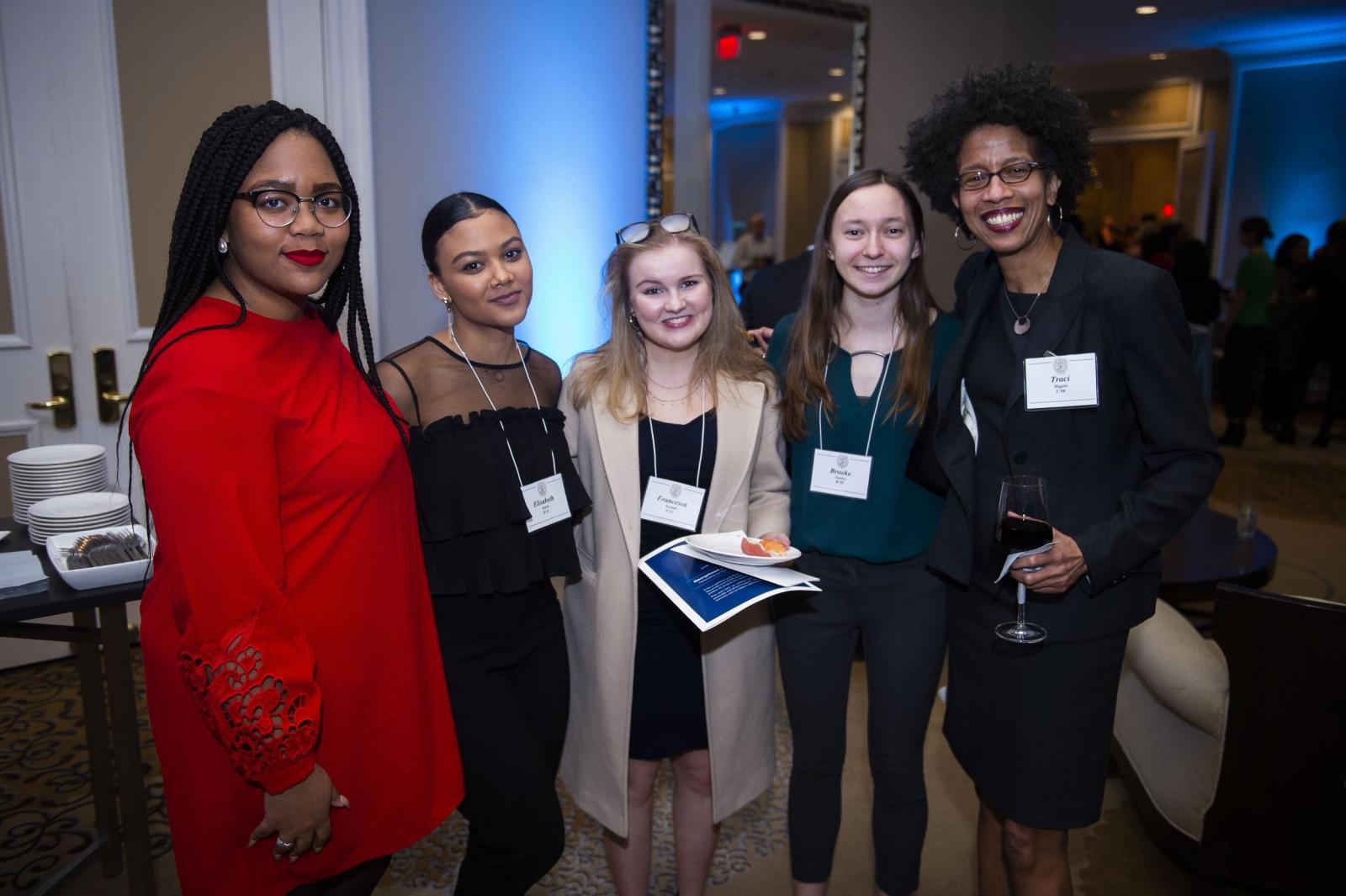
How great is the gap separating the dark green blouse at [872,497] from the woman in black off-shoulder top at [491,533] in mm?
514

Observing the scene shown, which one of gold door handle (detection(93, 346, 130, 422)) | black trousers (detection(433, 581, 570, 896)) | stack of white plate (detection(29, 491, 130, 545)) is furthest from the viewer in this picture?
gold door handle (detection(93, 346, 130, 422))

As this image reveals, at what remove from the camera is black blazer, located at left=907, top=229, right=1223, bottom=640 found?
63.6 inches

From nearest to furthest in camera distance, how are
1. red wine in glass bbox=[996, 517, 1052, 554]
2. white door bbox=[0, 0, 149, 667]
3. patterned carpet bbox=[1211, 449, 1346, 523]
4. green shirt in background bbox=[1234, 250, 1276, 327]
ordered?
red wine in glass bbox=[996, 517, 1052, 554] → white door bbox=[0, 0, 149, 667] → patterned carpet bbox=[1211, 449, 1346, 523] → green shirt in background bbox=[1234, 250, 1276, 327]

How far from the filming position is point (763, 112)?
16.1ft

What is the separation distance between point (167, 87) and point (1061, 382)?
315 centimetres

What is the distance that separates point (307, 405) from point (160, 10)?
269 cm

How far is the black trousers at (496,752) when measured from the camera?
1.70 metres

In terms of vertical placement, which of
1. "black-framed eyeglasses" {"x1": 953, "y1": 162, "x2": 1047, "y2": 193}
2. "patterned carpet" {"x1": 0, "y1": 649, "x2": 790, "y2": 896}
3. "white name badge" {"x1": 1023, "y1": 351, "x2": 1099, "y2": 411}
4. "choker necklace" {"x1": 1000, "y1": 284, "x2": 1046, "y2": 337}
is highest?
"black-framed eyeglasses" {"x1": 953, "y1": 162, "x2": 1047, "y2": 193}

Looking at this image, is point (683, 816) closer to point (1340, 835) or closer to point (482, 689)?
point (482, 689)

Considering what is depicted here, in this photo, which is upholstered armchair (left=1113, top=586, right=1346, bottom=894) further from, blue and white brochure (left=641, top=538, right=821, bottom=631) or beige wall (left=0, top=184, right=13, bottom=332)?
beige wall (left=0, top=184, right=13, bottom=332)

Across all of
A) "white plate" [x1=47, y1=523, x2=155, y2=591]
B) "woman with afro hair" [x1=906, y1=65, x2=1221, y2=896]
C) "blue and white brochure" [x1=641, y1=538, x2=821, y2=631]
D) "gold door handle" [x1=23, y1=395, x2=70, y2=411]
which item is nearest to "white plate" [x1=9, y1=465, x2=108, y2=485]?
"white plate" [x1=47, y1=523, x2=155, y2=591]

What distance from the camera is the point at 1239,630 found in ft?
6.09

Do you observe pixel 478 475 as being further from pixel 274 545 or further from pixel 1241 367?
pixel 1241 367

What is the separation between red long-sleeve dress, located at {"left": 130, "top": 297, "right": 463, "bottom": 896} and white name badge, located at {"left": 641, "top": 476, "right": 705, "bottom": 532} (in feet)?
1.77
